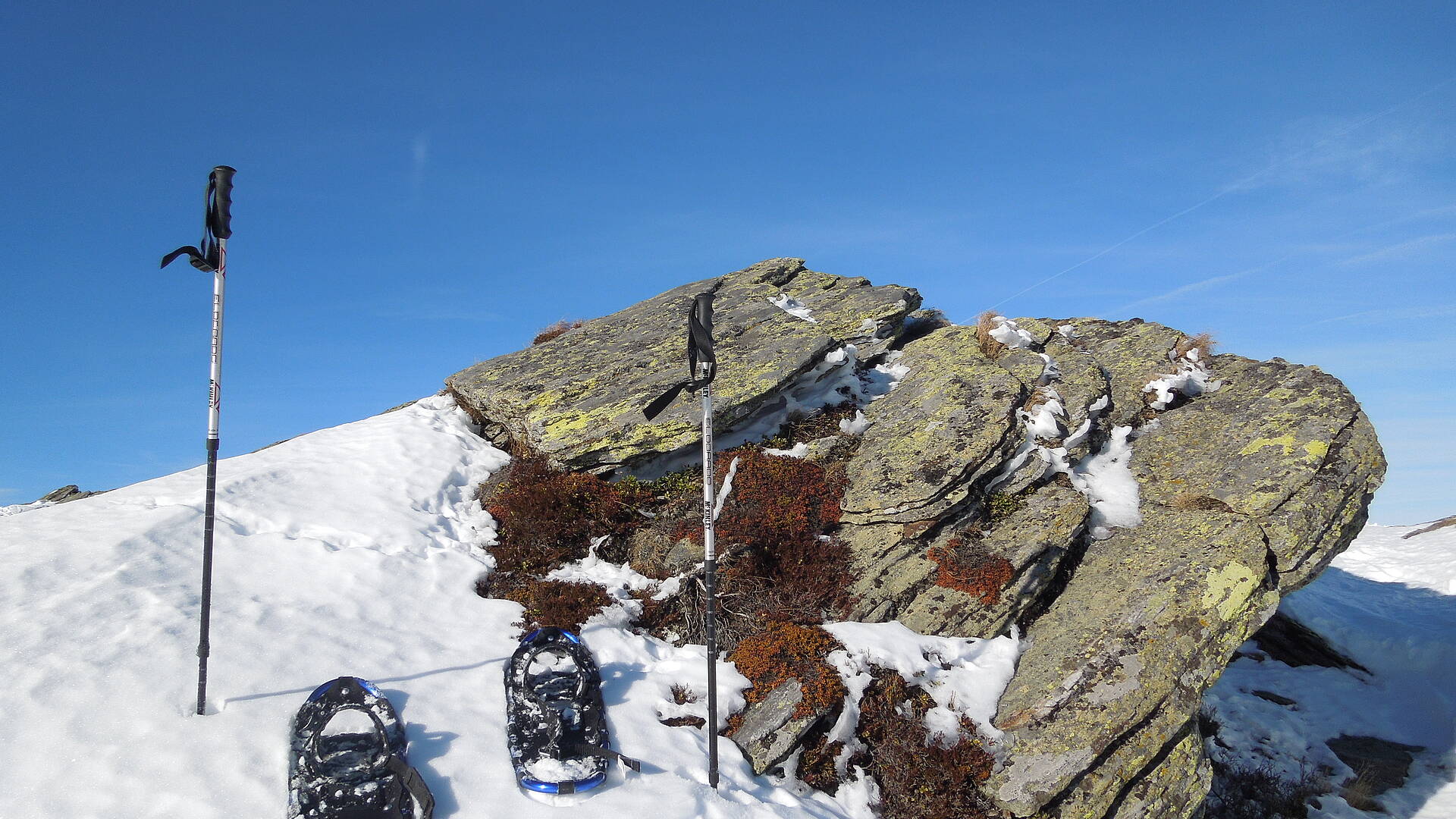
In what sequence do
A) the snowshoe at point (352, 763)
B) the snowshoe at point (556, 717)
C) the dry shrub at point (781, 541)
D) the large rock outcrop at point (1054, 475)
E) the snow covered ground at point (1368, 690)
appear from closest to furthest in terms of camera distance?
the snowshoe at point (352, 763), the snowshoe at point (556, 717), the large rock outcrop at point (1054, 475), the dry shrub at point (781, 541), the snow covered ground at point (1368, 690)

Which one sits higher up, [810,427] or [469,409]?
[469,409]

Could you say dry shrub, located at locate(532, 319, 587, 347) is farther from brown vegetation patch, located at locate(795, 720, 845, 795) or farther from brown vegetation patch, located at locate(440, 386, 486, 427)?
brown vegetation patch, located at locate(795, 720, 845, 795)

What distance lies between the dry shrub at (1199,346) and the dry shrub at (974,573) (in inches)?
345

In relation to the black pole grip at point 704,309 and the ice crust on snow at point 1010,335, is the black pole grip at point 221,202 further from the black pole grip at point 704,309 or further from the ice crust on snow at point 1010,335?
the ice crust on snow at point 1010,335

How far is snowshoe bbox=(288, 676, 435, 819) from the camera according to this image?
7.40 m

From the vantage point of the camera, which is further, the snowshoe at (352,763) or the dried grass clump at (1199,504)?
the dried grass clump at (1199,504)

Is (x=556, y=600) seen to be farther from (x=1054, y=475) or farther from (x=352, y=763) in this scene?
(x=1054, y=475)

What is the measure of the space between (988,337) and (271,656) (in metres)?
15.7

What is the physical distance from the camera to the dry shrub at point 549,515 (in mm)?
12898

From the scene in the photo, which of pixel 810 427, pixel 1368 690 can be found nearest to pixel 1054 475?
pixel 810 427

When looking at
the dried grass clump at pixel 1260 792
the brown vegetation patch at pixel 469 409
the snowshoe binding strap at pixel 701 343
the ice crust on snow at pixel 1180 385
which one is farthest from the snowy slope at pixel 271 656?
the ice crust on snow at pixel 1180 385

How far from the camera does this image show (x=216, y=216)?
827 cm

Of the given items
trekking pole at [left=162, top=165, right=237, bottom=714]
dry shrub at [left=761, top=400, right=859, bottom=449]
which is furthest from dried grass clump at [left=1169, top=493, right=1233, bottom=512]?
trekking pole at [left=162, top=165, right=237, bottom=714]

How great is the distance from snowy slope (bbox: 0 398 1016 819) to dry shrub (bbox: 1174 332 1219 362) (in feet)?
31.8
